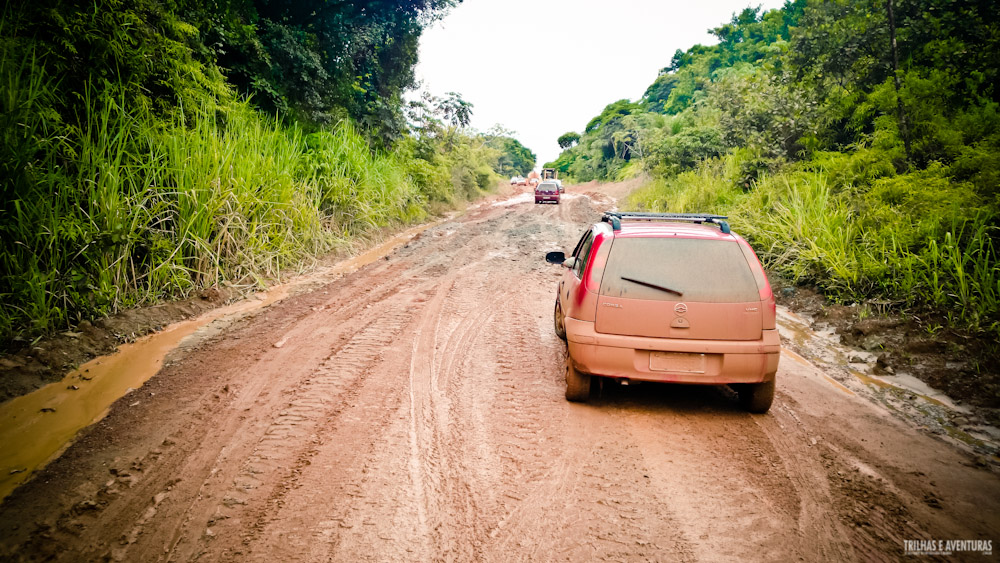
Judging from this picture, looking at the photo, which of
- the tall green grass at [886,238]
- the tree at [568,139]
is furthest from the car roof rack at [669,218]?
the tree at [568,139]

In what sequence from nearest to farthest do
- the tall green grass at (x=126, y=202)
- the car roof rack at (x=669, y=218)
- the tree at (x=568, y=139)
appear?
1. the car roof rack at (x=669, y=218)
2. the tall green grass at (x=126, y=202)
3. the tree at (x=568, y=139)

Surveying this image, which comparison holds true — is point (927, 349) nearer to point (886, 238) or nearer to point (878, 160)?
point (886, 238)

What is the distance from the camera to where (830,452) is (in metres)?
3.42

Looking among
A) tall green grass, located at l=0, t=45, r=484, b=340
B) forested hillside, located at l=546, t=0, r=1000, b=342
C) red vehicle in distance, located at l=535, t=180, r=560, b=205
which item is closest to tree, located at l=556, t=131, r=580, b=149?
red vehicle in distance, located at l=535, t=180, r=560, b=205

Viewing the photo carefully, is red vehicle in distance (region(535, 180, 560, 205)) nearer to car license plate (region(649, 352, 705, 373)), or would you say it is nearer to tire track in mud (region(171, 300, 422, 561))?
tire track in mud (region(171, 300, 422, 561))

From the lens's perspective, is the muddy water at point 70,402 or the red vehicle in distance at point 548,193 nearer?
the muddy water at point 70,402

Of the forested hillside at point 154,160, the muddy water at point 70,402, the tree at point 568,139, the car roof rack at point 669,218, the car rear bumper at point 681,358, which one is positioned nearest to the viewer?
the muddy water at point 70,402

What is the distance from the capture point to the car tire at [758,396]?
3857 millimetres

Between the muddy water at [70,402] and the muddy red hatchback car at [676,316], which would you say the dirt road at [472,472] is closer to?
the muddy water at [70,402]

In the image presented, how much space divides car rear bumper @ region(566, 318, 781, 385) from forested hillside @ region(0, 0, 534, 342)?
538 centimetres

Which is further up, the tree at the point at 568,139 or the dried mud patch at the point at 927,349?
the tree at the point at 568,139

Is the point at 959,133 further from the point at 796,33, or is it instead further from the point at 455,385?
the point at 455,385

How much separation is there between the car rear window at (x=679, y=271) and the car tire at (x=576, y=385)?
68cm

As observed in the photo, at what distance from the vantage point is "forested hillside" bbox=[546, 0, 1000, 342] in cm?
602
